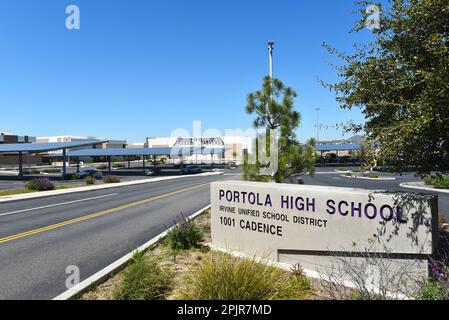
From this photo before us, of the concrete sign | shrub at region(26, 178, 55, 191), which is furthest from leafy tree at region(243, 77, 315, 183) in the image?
shrub at region(26, 178, 55, 191)

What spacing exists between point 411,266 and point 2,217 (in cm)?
1648

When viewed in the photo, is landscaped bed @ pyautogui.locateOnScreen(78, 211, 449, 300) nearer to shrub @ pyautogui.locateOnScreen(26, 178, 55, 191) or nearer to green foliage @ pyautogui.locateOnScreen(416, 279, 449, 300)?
green foliage @ pyautogui.locateOnScreen(416, 279, 449, 300)

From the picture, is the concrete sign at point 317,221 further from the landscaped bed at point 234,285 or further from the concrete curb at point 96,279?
the concrete curb at point 96,279

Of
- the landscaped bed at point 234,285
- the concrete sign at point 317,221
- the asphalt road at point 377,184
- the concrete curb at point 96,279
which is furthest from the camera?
the asphalt road at point 377,184

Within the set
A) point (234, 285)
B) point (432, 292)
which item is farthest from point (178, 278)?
point (432, 292)

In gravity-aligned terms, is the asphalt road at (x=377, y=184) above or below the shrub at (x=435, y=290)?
below

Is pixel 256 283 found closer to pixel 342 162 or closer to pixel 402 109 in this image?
pixel 402 109

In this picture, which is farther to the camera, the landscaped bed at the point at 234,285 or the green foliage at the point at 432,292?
the landscaped bed at the point at 234,285

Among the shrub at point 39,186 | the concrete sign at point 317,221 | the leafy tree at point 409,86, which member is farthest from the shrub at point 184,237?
the shrub at point 39,186

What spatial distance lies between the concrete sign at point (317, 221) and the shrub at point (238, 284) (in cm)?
133

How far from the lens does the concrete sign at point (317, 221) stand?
562 cm

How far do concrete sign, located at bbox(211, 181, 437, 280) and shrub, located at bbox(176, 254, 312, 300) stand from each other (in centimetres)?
133
